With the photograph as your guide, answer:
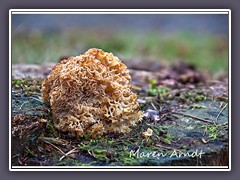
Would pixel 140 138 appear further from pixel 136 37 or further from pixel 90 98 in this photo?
pixel 136 37

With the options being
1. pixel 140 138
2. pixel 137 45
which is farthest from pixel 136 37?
pixel 140 138

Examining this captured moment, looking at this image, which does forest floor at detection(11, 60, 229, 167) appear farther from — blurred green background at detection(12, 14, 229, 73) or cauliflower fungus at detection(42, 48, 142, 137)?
blurred green background at detection(12, 14, 229, 73)

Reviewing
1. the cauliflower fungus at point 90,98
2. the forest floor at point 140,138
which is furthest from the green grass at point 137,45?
the cauliflower fungus at point 90,98

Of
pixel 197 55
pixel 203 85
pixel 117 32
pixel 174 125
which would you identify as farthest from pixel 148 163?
pixel 117 32

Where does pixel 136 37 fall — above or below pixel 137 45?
above

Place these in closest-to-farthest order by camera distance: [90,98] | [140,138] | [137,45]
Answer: [90,98] < [140,138] < [137,45]

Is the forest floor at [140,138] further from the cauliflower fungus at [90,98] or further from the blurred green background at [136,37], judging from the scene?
the blurred green background at [136,37]

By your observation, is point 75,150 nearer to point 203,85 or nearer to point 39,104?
point 39,104
